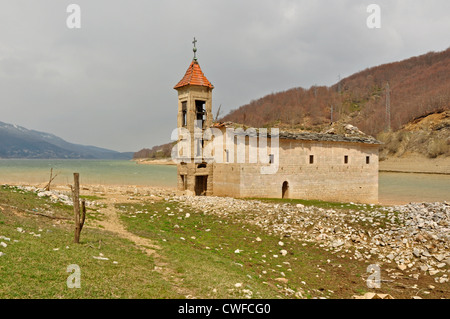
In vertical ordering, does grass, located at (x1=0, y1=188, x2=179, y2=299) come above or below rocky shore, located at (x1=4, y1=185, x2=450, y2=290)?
above

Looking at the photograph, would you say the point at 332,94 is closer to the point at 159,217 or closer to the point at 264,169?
the point at 264,169

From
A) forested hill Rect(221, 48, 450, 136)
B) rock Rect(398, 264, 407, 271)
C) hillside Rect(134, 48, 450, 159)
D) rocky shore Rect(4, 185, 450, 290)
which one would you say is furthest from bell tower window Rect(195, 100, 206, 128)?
forested hill Rect(221, 48, 450, 136)

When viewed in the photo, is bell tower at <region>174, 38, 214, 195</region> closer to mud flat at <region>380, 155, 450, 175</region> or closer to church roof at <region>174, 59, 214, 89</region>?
church roof at <region>174, 59, 214, 89</region>

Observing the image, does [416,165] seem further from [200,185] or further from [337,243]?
[337,243]

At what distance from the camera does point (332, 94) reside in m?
168

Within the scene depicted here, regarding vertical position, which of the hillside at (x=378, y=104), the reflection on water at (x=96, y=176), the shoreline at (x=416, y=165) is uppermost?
the hillside at (x=378, y=104)

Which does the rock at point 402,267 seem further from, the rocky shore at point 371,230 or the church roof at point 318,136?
the church roof at point 318,136

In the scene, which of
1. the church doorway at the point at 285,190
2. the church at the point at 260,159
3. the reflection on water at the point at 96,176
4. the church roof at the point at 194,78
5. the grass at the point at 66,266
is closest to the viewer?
the grass at the point at 66,266

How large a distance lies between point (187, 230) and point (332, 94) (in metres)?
167

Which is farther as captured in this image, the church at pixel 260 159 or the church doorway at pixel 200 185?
the church doorway at pixel 200 185

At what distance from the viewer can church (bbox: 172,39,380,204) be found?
26.3 m

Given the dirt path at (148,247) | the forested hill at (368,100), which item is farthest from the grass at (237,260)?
the forested hill at (368,100)

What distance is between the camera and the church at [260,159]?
26344 mm
